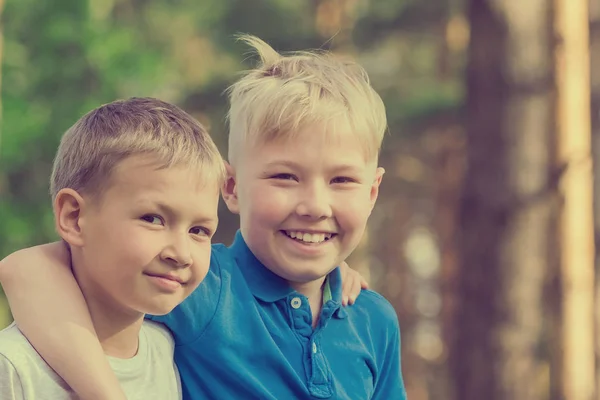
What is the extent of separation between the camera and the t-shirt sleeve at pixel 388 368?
9.05 feet

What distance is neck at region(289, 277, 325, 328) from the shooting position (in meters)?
2.63

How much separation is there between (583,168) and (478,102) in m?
0.74

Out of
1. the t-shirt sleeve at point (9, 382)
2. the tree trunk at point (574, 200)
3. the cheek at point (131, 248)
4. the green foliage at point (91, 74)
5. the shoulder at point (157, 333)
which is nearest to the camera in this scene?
the t-shirt sleeve at point (9, 382)

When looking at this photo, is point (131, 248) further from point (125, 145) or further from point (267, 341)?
point (267, 341)

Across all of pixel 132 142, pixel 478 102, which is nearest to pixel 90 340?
pixel 132 142

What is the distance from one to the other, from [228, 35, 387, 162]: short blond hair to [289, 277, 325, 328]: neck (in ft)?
1.22

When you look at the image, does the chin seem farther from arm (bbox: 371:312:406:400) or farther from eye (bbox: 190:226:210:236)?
arm (bbox: 371:312:406:400)

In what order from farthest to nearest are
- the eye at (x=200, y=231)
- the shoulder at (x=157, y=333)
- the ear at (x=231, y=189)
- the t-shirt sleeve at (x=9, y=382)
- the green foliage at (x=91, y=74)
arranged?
the green foliage at (x=91, y=74) < the ear at (x=231, y=189) < the shoulder at (x=157, y=333) < the eye at (x=200, y=231) < the t-shirt sleeve at (x=9, y=382)

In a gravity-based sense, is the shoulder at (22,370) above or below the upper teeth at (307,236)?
Result: below

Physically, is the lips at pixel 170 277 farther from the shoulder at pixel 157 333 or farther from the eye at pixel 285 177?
the eye at pixel 285 177

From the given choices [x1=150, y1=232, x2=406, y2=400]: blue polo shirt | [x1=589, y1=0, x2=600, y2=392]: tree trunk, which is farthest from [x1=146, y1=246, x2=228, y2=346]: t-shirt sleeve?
[x1=589, y1=0, x2=600, y2=392]: tree trunk

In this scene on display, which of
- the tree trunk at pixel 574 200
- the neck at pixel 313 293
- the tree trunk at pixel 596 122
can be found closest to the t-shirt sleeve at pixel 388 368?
the neck at pixel 313 293

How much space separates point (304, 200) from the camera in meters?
2.46

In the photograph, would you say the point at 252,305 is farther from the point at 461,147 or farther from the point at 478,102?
the point at 461,147
